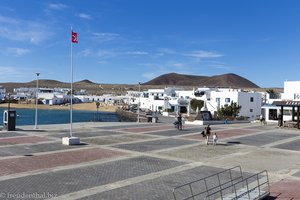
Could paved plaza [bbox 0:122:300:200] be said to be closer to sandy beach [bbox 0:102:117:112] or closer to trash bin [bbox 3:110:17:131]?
trash bin [bbox 3:110:17:131]

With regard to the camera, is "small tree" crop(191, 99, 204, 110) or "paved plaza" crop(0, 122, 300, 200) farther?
"small tree" crop(191, 99, 204, 110)

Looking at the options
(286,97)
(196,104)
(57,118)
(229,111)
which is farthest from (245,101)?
(57,118)

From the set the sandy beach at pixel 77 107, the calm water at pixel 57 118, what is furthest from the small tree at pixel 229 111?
the sandy beach at pixel 77 107

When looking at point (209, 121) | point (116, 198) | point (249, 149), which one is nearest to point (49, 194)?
point (116, 198)

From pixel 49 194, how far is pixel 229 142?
55.5ft

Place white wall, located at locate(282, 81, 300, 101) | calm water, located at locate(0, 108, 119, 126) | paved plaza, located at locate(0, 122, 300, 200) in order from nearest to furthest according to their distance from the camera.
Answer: paved plaza, located at locate(0, 122, 300, 200), white wall, located at locate(282, 81, 300, 101), calm water, located at locate(0, 108, 119, 126)

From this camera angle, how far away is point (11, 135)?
25562 millimetres

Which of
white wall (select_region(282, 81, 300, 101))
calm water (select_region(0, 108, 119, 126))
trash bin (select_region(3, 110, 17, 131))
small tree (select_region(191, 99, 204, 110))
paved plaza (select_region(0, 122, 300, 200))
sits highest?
white wall (select_region(282, 81, 300, 101))

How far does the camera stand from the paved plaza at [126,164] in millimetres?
12164

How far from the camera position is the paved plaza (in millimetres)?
12164

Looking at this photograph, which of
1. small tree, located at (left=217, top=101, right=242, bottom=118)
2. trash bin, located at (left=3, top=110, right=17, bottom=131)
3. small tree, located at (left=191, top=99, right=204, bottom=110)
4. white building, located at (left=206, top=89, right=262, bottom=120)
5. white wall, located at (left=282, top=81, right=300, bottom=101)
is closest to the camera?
trash bin, located at (left=3, top=110, right=17, bottom=131)

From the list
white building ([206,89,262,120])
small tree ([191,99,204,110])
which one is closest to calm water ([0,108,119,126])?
small tree ([191,99,204,110])

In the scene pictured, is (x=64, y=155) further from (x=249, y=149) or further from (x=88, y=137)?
(x=249, y=149)

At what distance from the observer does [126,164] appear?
16734 mm
